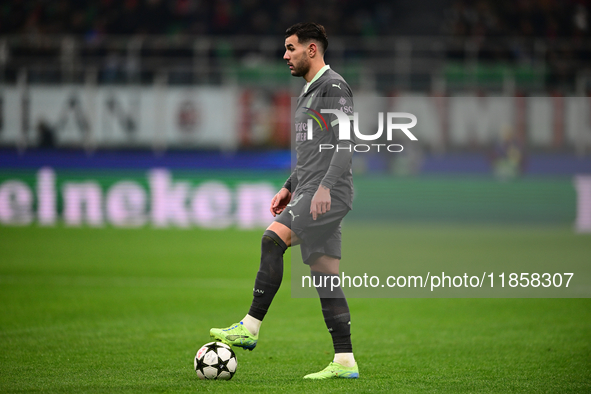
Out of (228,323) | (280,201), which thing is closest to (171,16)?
(228,323)

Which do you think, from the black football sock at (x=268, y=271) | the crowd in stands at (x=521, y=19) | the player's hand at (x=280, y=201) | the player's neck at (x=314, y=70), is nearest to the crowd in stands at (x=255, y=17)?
the crowd in stands at (x=521, y=19)

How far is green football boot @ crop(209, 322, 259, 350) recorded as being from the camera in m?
4.21

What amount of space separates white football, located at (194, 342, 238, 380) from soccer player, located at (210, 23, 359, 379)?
0.09 m

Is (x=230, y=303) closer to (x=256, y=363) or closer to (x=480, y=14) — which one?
(x=256, y=363)

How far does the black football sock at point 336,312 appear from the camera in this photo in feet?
14.2

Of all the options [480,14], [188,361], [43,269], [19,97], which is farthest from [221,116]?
[188,361]

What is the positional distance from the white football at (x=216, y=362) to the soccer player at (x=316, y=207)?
0.09 m

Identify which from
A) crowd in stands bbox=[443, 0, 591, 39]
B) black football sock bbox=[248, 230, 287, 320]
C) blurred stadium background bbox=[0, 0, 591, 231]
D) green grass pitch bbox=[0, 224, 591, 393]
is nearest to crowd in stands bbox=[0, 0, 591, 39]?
crowd in stands bbox=[443, 0, 591, 39]

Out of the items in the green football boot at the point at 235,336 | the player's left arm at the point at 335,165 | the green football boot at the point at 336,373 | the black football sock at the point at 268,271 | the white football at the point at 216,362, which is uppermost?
the player's left arm at the point at 335,165

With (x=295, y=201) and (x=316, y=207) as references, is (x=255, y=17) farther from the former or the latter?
(x=316, y=207)

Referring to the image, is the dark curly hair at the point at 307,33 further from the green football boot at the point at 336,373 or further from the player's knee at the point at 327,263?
the green football boot at the point at 336,373

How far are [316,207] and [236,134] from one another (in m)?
11.5

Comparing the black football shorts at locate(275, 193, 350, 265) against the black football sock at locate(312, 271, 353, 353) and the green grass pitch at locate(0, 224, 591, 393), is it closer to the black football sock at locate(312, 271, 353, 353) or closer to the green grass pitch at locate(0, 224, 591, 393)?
the black football sock at locate(312, 271, 353, 353)

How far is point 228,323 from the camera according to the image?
650 cm
